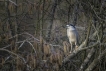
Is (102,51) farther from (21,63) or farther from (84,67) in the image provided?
(21,63)

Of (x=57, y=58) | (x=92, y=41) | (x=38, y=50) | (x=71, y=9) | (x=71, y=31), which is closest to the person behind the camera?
(x=57, y=58)

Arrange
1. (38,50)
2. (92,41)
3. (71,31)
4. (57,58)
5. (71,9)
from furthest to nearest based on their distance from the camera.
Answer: (71,9), (71,31), (92,41), (38,50), (57,58)

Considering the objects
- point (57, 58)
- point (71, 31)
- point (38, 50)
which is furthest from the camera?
point (71, 31)

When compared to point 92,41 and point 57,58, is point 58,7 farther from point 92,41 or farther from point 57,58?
point 57,58

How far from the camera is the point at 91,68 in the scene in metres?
6.18

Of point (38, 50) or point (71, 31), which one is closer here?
point (38, 50)

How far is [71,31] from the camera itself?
7.59 m

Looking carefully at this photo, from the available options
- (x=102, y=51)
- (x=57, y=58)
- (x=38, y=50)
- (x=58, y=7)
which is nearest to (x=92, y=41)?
(x=102, y=51)

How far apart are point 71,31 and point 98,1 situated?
1891 millimetres

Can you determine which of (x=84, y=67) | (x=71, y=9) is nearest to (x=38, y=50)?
(x=84, y=67)

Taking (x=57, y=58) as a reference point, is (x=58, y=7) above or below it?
above

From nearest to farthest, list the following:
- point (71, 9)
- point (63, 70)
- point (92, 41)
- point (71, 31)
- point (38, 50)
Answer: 1. point (38, 50)
2. point (63, 70)
3. point (92, 41)
4. point (71, 31)
5. point (71, 9)

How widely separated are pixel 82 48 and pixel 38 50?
3.36 feet

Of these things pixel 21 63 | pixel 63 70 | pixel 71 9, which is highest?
pixel 71 9
